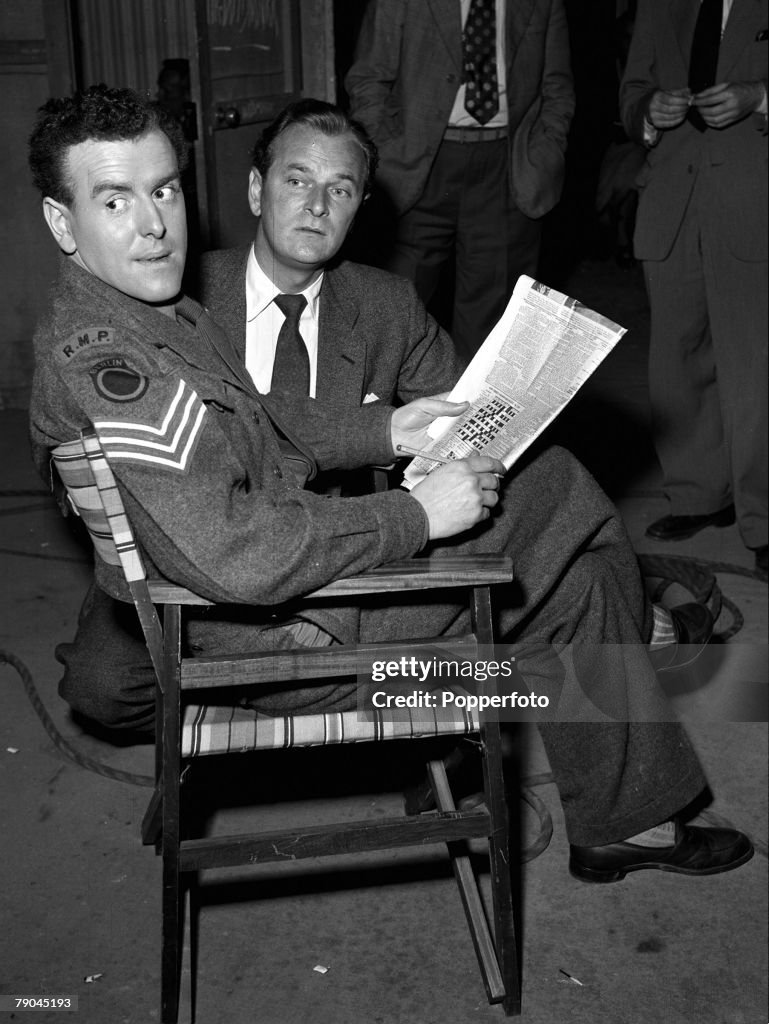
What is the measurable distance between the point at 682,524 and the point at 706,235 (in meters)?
0.95

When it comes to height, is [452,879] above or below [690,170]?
below

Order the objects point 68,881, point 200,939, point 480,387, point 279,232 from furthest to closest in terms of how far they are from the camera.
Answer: point 279,232 → point 68,881 → point 200,939 → point 480,387

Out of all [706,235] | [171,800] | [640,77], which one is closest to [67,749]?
[171,800]

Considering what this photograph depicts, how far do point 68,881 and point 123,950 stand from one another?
0.25m

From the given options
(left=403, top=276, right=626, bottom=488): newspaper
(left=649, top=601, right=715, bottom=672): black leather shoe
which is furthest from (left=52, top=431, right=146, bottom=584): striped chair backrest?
(left=649, top=601, right=715, bottom=672): black leather shoe

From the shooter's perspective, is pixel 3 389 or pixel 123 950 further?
pixel 3 389

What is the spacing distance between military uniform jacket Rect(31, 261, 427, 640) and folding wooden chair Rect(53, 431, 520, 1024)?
1.8 inches

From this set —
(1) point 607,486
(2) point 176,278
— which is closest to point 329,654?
(2) point 176,278

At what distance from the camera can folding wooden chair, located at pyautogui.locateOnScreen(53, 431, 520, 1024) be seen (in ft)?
6.00

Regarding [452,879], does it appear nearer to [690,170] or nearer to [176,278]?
[176,278]

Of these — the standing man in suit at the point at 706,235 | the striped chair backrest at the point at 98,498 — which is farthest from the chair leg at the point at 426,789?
the standing man in suit at the point at 706,235

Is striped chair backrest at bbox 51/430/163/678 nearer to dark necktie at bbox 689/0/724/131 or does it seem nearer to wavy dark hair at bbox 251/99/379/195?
wavy dark hair at bbox 251/99/379/195

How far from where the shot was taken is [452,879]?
7.76 ft

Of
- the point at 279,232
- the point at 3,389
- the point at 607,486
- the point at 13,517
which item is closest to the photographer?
the point at 279,232
